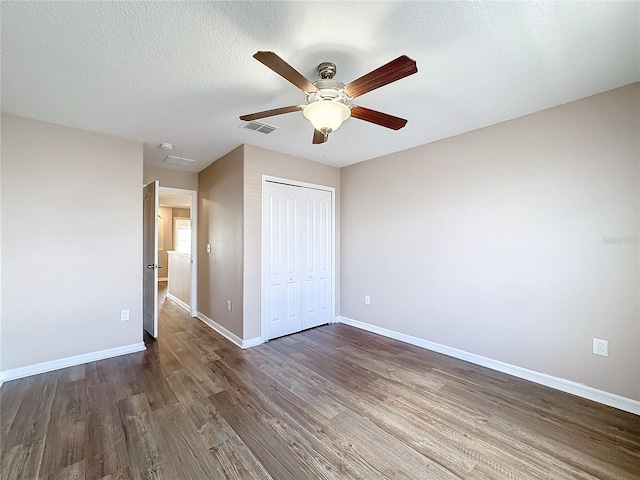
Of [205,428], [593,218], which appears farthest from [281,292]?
[593,218]

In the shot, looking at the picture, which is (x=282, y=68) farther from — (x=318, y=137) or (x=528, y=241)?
(x=528, y=241)

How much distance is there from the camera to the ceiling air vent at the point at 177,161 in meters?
3.86

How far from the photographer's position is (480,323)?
290 centimetres

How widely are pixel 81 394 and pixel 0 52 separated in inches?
99.7

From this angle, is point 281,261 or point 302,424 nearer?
point 302,424

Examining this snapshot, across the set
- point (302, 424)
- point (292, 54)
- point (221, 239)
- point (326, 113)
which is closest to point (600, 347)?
point (302, 424)

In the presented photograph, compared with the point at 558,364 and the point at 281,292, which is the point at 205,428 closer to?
the point at 281,292

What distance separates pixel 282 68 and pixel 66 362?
3.50 m

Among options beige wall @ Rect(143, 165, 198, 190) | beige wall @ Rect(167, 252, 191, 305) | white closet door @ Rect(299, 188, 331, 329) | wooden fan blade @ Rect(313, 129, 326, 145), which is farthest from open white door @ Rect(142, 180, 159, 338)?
wooden fan blade @ Rect(313, 129, 326, 145)

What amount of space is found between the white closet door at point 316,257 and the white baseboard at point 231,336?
0.82 metres

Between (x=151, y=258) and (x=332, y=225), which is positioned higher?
(x=332, y=225)

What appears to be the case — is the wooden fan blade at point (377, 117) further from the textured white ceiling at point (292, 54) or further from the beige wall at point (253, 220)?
the beige wall at point (253, 220)

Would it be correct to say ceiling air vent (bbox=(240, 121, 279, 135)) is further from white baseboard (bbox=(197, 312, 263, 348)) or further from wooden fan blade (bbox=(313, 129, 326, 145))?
white baseboard (bbox=(197, 312, 263, 348))

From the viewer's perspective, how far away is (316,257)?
418 centimetres
